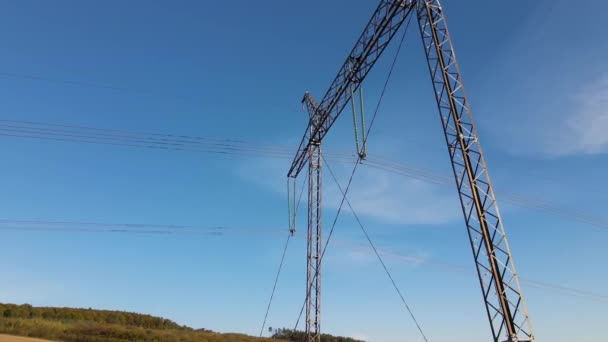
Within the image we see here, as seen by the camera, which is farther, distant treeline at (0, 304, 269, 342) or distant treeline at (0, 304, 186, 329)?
distant treeline at (0, 304, 186, 329)

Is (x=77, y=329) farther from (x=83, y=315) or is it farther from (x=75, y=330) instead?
(x=83, y=315)

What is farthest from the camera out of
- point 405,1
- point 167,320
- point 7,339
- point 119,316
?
point 167,320

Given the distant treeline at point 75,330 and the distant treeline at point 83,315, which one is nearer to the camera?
the distant treeline at point 75,330

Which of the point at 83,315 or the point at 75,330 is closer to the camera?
the point at 75,330

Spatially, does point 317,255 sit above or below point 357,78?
below

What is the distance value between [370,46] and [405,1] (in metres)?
Answer: 2.89

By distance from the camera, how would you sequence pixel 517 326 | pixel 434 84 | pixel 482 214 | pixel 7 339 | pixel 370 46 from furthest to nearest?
pixel 7 339 < pixel 370 46 < pixel 434 84 < pixel 482 214 < pixel 517 326

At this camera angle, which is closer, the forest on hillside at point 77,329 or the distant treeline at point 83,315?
the forest on hillside at point 77,329

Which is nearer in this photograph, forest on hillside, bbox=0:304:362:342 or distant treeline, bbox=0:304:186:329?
forest on hillside, bbox=0:304:362:342

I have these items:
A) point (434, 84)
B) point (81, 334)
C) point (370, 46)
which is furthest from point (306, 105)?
point (81, 334)

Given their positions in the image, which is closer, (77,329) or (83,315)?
(77,329)

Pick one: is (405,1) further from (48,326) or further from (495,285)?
(48,326)

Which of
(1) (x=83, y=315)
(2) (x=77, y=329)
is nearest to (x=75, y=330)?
(2) (x=77, y=329)

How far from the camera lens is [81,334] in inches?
1072
